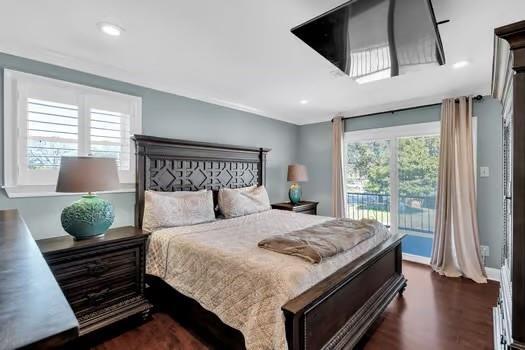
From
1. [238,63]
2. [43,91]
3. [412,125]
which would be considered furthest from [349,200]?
[43,91]

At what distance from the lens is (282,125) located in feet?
16.5

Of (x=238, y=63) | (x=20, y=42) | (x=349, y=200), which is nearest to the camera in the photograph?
(x=20, y=42)

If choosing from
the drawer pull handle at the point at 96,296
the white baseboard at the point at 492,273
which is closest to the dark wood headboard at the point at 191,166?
the drawer pull handle at the point at 96,296

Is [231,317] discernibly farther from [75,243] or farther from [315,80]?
[315,80]

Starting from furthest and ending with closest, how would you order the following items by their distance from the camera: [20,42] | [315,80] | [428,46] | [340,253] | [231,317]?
1. [315,80]
2. [20,42]
3. [340,253]
4. [428,46]
5. [231,317]

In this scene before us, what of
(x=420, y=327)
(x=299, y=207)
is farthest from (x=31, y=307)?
(x=299, y=207)

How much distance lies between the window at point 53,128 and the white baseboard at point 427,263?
13.2 feet

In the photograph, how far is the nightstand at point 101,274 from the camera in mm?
1999

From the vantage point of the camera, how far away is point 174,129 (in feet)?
10.9

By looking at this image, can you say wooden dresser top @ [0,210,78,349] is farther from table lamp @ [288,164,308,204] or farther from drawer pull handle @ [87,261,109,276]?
table lamp @ [288,164,308,204]

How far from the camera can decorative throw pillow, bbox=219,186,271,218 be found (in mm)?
3381

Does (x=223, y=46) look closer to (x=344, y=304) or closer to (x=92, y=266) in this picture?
(x=92, y=266)

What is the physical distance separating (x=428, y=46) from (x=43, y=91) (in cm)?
321

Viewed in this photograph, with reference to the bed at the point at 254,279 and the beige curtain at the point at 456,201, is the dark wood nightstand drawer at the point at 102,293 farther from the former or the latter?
the beige curtain at the point at 456,201
